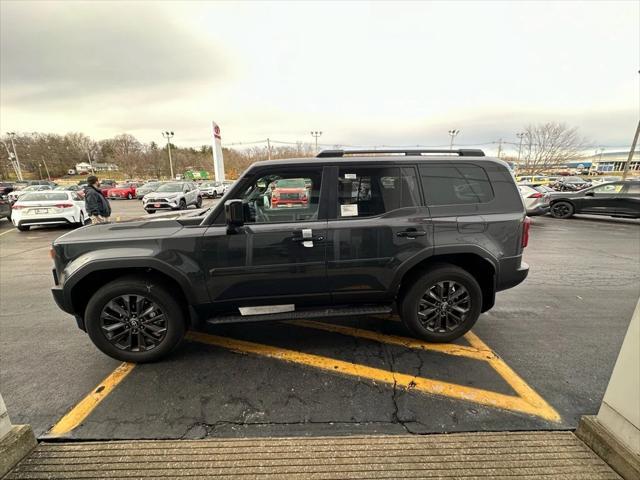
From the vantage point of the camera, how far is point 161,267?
2.73m

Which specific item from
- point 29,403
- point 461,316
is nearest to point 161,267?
point 29,403

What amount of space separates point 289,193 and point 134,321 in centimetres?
190

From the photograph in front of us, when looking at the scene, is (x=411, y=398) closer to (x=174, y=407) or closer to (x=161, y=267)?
(x=174, y=407)

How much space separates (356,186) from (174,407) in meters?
2.44

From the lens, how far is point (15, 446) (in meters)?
1.84

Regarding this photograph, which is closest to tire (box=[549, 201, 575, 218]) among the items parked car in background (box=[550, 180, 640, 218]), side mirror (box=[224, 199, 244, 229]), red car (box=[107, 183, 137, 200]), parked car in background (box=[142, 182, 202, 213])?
parked car in background (box=[550, 180, 640, 218])

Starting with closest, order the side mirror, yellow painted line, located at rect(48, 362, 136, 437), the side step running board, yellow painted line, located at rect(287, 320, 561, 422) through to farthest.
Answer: yellow painted line, located at rect(48, 362, 136, 437) → yellow painted line, located at rect(287, 320, 561, 422) → the side mirror → the side step running board

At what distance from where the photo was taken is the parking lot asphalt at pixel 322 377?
2217 millimetres

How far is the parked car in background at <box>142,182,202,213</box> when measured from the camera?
Answer: 1591cm

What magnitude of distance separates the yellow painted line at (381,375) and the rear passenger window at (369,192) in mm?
1428

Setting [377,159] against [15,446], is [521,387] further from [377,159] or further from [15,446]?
[15,446]

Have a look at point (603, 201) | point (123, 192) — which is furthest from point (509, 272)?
point (123, 192)

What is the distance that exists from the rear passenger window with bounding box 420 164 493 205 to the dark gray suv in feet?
0.03

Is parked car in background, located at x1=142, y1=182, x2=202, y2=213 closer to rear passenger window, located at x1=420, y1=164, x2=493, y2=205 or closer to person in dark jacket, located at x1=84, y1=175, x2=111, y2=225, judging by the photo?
person in dark jacket, located at x1=84, y1=175, x2=111, y2=225
